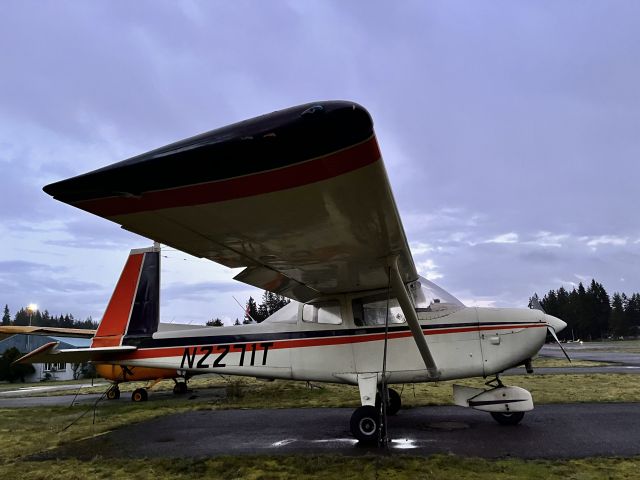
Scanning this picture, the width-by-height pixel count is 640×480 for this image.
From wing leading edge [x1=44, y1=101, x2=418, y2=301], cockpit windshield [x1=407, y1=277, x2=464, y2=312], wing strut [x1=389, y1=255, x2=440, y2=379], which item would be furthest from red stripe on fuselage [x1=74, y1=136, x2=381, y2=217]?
cockpit windshield [x1=407, y1=277, x2=464, y2=312]

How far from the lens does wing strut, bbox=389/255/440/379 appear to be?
16.2ft

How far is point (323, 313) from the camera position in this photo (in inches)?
281

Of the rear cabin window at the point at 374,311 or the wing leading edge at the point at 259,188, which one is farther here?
the rear cabin window at the point at 374,311

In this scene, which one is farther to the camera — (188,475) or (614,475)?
(188,475)

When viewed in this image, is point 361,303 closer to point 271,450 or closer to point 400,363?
point 400,363

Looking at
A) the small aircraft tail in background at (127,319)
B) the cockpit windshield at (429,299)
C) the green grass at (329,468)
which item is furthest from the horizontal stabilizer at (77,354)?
the cockpit windshield at (429,299)

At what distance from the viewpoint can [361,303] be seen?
6.87m

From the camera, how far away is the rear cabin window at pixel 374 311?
6.80 meters

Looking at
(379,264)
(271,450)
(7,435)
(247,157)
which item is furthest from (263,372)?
(247,157)

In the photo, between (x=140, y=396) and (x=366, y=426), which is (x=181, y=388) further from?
(x=366, y=426)

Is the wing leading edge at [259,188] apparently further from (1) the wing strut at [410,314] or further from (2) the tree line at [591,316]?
(2) the tree line at [591,316]

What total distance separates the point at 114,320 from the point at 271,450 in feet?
19.8

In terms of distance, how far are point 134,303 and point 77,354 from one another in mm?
2125

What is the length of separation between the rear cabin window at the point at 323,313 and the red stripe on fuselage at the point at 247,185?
4485 millimetres
